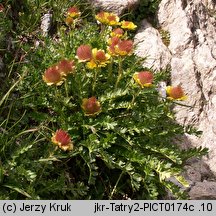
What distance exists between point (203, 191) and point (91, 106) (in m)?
1.21

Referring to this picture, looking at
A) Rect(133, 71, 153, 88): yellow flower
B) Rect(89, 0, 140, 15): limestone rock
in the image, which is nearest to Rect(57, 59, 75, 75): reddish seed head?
Rect(133, 71, 153, 88): yellow flower

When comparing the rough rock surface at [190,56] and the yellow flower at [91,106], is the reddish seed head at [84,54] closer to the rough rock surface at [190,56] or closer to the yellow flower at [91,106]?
the yellow flower at [91,106]

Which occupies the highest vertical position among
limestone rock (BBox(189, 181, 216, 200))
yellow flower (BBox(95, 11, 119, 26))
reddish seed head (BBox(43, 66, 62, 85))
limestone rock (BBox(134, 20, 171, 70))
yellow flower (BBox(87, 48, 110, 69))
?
limestone rock (BBox(134, 20, 171, 70))

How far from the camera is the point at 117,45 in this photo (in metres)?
3.48

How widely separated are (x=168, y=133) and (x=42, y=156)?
1016mm

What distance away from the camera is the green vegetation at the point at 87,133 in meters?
3.23

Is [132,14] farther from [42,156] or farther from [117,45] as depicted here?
[42,156]

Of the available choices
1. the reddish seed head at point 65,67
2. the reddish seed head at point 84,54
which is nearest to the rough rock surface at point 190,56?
the reddish seed head at point 84,54

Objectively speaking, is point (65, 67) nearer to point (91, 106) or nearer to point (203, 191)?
point (91, 106)

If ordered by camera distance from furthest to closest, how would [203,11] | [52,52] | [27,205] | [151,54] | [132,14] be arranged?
[203,11] < [132,14] < [151,54] < [52,52] < [27,205]

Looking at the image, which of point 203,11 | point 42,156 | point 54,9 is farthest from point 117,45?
point 203,11

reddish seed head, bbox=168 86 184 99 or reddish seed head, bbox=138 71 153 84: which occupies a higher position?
reddish seed head, bbox=138 71 153 84

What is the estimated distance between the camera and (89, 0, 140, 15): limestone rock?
211 inches

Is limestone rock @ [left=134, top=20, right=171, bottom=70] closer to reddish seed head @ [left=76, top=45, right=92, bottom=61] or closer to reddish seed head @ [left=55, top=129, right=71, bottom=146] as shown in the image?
reddish seed head @ [left=76, top=45, right=92, bottom=61]
